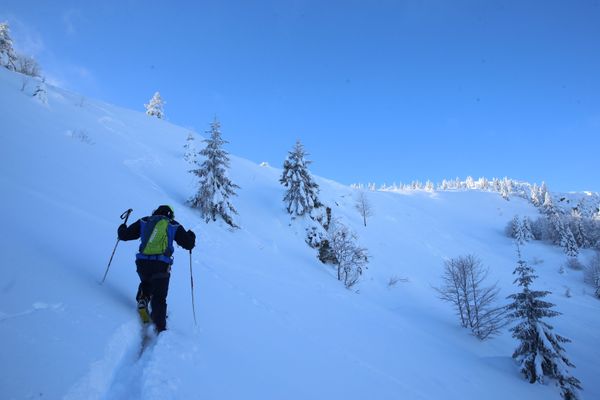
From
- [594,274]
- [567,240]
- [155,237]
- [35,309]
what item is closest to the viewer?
[35,309]

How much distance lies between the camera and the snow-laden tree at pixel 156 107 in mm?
49375

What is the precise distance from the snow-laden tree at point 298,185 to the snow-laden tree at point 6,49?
28.2 m

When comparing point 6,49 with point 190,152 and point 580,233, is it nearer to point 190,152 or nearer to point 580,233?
point 190,152

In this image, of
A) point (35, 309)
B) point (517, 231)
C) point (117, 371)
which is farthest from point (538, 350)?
point (517, 231)

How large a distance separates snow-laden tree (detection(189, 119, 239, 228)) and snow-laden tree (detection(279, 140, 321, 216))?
7.80 meters

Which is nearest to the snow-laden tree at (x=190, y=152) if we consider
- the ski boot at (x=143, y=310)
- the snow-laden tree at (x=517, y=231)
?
the ski boot at (x=143, y=310)

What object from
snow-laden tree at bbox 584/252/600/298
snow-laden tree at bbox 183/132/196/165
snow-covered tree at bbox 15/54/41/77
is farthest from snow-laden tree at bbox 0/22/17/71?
snow-laden tree at bbox 584/252/600/298

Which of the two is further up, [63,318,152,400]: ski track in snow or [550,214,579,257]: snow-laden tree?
[550,214,579,257]: snow-laden tree

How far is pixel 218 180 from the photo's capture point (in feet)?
68.2

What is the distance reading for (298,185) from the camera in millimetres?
28312

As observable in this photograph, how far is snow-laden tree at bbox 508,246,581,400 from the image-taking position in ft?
45.4

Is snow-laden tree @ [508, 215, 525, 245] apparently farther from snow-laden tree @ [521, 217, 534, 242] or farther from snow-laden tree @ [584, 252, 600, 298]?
snow-laden tree @ [584, 252, 600, 298]

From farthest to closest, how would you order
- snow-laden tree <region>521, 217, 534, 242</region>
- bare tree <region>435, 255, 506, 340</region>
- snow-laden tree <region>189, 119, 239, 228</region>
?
snow-laden tree <region>521, 217, 534, 242</region> → bare tree <region>435, 255, 506, 340</region> → snow-laden tree <region>189, 119, 239, 228</region>

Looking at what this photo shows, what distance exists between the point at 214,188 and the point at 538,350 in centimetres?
2019
